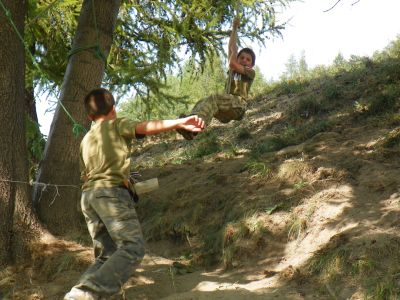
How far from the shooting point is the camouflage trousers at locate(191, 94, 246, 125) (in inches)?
207

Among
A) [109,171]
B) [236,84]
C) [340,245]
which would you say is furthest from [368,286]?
[236,84]

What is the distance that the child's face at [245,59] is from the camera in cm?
609

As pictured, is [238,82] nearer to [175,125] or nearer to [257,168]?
[257,168]

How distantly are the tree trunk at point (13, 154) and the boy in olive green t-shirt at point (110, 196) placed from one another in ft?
4.49

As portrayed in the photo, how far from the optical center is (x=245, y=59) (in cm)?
609

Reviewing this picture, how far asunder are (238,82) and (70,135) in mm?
2290

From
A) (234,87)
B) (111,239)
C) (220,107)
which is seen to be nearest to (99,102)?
(111,239)

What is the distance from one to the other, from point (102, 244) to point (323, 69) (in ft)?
43.9

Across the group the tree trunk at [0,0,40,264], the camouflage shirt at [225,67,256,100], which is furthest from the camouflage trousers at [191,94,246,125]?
the tree trunk at [0,0,40,264]

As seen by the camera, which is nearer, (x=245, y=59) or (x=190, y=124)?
(x=190, y=124)

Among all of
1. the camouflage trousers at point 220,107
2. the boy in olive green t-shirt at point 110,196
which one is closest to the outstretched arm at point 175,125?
the boy in olive green t-shirt at point 110,196

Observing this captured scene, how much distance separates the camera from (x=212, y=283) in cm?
498

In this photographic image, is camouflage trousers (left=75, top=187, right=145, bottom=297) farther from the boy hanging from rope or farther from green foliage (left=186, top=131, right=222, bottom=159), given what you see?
green foliage (left=186, top=131, right=222, bottom=159)

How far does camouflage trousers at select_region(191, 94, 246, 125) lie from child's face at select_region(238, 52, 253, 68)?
1.73ft
